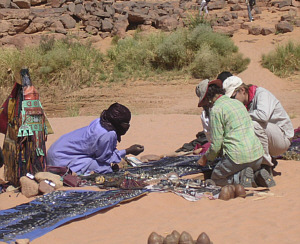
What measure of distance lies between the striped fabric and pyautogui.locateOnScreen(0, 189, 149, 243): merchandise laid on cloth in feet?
3.38

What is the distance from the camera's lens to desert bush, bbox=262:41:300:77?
60.3ft

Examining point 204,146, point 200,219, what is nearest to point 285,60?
point 204,146

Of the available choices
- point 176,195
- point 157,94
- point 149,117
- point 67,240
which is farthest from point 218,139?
point 157,94

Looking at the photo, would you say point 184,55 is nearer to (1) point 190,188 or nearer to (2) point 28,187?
(1) point 190,188

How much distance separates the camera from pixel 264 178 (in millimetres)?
6328

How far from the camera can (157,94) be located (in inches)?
702

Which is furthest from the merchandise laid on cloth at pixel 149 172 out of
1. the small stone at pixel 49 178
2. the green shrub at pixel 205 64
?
the green shrub at pixel 205 64

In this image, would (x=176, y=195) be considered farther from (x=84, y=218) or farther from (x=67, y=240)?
(x=67, y=240)

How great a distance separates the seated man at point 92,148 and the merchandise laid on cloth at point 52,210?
2.87 feet

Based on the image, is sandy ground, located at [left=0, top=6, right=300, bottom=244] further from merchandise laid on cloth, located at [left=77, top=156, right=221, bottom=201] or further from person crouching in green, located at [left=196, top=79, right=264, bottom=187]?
person crouching in green, located at [left=196, top=79, right=264, bottom=187]

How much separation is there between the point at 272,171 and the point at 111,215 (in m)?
2.46

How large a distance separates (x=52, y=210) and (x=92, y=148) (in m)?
1.44

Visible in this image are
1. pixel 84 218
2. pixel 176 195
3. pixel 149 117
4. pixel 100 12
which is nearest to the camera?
pixel 84 218

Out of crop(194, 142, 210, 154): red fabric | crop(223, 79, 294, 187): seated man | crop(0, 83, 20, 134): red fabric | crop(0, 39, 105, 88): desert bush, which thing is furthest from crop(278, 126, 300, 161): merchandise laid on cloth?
crop(0, 39, 105, 88): desert bush
